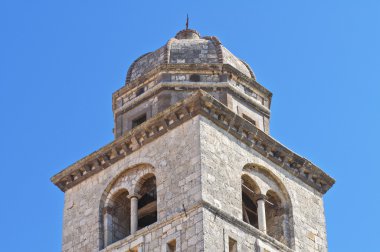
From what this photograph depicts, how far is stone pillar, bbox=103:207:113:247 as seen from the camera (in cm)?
3619

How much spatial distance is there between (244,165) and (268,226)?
70.0 inches

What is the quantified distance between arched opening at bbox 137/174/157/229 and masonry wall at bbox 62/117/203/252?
0.28m

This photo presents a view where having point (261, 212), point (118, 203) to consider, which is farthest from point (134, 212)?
point (261, 212)

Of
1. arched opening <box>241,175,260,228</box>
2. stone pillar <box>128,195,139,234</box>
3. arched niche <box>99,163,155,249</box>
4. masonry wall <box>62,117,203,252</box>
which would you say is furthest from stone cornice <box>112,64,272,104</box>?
stone pillar <box>128,195,139,234</box>

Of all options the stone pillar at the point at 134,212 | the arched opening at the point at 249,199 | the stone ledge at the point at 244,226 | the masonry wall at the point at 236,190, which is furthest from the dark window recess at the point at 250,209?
the stone pillar at the point at 134,212

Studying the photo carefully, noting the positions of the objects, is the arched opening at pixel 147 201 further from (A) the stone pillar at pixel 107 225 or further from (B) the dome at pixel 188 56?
(B) the dome at pixel 188 56

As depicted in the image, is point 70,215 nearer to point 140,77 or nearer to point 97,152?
point 97,152

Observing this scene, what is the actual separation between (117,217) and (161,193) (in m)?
1.87

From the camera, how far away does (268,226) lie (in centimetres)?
3694

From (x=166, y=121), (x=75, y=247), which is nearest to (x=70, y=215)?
(x=75, y=247)

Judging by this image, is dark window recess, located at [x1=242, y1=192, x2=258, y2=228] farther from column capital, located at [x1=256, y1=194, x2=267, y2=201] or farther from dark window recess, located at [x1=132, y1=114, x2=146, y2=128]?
dark window recess, located at [x1=132, y1=114, x2=146, y2=128]

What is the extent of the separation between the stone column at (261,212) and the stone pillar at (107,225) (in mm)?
3840

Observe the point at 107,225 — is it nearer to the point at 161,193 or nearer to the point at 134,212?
the point at 134,212

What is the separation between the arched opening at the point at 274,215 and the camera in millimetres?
36656
